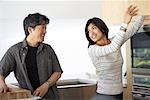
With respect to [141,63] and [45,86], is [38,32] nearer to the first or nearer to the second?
[45,86]

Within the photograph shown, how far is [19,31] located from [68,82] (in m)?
0.59

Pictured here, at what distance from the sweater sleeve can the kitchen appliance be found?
0.06 metres

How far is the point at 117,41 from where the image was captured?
4.55 feet

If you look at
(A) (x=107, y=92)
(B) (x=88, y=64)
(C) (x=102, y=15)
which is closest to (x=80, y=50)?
(B) (x=88, y=64)

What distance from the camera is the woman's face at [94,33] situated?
61.1 inches

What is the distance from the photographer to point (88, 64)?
8.05 ft

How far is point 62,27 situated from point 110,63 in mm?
921

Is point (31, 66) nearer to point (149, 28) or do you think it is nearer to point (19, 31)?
point (19, 31)

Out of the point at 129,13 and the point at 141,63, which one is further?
the point at 141,63

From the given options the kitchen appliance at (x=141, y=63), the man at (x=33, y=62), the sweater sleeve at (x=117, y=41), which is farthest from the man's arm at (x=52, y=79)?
the kitchen appliance at (x=141, y=63)

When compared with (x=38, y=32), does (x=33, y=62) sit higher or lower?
lower

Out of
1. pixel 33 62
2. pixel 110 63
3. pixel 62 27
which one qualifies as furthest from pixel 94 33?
pixel 62 27

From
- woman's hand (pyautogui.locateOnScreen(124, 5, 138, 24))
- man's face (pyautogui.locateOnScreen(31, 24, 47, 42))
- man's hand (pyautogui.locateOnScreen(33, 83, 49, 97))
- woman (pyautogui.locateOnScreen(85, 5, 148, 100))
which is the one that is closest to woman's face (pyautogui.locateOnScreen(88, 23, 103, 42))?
woman (pyautogui.locateOnScreen(85, 5, 148, 100))

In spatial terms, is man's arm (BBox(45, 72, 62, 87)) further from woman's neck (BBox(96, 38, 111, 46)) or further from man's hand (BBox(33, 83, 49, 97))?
woman's neck (BBox(96, 38, 111, 46))
